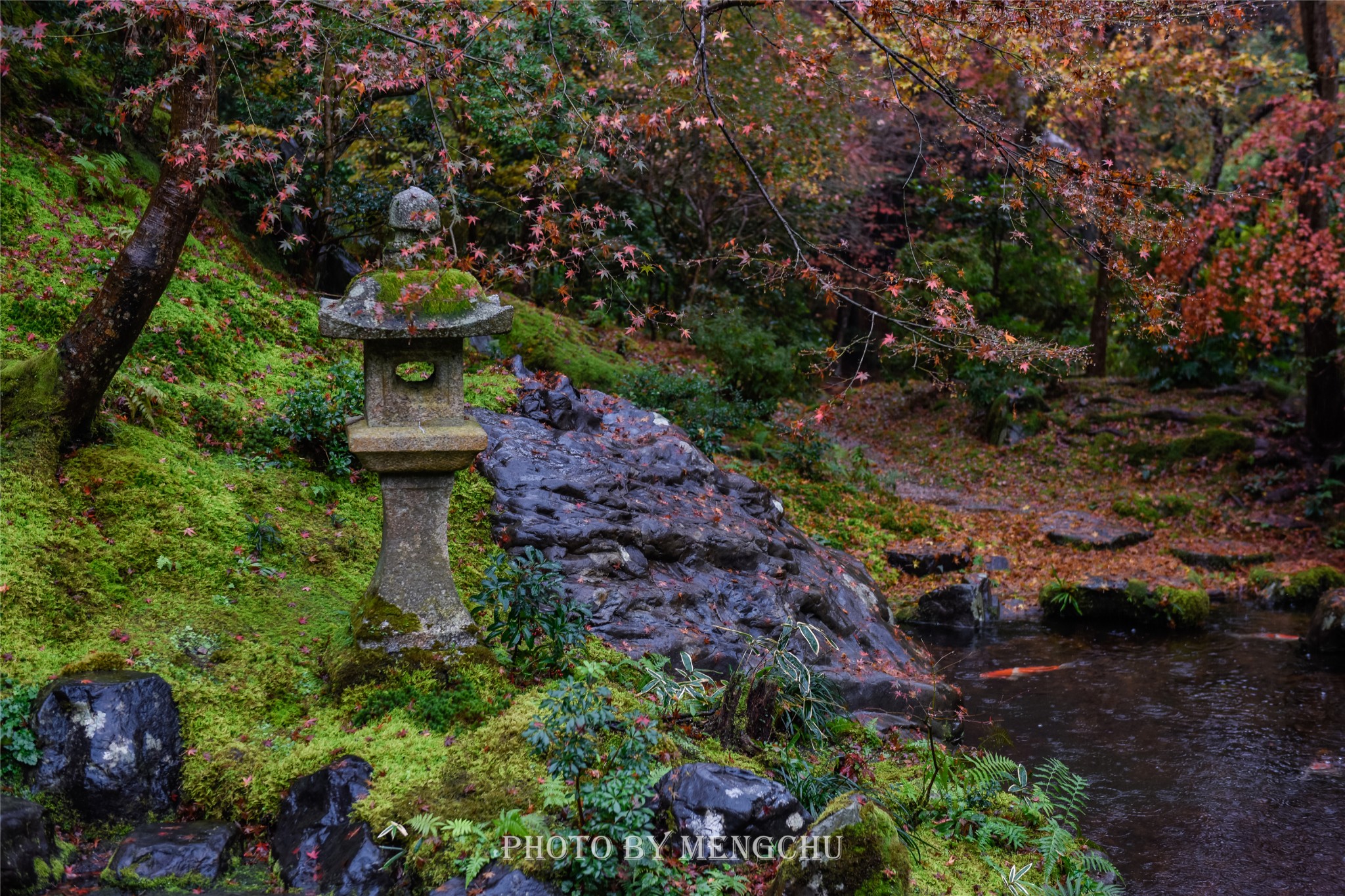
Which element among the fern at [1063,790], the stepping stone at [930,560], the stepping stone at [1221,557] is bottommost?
the stepping stone at [930,560]

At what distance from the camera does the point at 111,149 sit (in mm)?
9945

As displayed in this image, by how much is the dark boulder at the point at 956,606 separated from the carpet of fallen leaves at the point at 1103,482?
59 centimetres

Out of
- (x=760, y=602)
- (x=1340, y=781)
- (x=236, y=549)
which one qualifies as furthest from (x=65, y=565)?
(x=1340, y=781)

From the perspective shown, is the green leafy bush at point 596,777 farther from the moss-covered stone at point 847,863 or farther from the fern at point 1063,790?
the fern at point 1063,790

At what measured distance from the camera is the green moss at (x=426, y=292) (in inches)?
193

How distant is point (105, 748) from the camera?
4352 mm

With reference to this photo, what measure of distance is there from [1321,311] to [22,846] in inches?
624

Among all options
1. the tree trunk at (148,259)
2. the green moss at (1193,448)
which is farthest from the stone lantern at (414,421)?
the green moss at (1193,448)

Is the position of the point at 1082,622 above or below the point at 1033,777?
below

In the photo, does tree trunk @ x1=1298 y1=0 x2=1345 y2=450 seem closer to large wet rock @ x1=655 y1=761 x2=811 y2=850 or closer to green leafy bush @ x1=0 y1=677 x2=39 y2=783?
large wet rock @ x1=655 y1=761 x2=811 y2=850

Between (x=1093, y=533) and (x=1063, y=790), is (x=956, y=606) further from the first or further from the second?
(x=1063, y=790)

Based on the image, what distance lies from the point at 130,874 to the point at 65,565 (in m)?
2.09

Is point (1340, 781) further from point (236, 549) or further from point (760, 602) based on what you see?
point (236, 549)

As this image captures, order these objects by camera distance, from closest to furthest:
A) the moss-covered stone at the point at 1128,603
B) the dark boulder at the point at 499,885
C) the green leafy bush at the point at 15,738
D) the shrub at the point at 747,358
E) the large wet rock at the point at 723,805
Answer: the dark boulder at the point at 499,885
the green leafy bush at the point at 15,738
the large wet rock at the point at 723,805
the moss-covered stone at the point at 1128,603
the shrub at the point at 747,358
